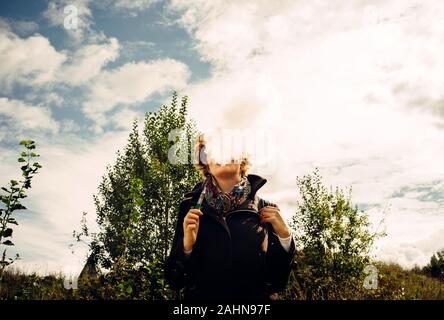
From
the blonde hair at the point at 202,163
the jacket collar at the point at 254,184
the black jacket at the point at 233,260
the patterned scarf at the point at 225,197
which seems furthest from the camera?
the blonde hair at the point at 202,163

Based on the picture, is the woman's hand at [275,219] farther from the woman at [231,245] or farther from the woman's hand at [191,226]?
the woman's hand at [191,226]

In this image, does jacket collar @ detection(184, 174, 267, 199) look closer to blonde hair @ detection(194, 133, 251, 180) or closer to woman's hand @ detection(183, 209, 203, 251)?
blonde hair @ detection(194, 133, 251, 180)

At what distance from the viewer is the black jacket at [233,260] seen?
111 inches

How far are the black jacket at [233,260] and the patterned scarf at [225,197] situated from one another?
0.04 m

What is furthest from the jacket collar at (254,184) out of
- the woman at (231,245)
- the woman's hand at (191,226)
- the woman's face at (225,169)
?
the woman's hand at (191,226)

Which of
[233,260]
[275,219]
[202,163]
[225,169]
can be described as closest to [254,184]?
[225,169]

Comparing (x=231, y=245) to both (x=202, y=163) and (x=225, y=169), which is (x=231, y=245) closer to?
(x=225, y=169)

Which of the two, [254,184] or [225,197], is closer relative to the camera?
[225,197]

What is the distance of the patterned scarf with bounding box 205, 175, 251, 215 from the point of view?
302 cm

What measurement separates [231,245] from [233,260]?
0.37ft

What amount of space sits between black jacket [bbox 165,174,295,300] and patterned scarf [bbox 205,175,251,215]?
41mm

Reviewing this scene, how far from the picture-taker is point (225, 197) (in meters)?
3.04

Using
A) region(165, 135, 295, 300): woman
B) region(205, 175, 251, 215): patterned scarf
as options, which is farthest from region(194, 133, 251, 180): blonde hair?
region(205, 175, 251, 215): patterned scarf
